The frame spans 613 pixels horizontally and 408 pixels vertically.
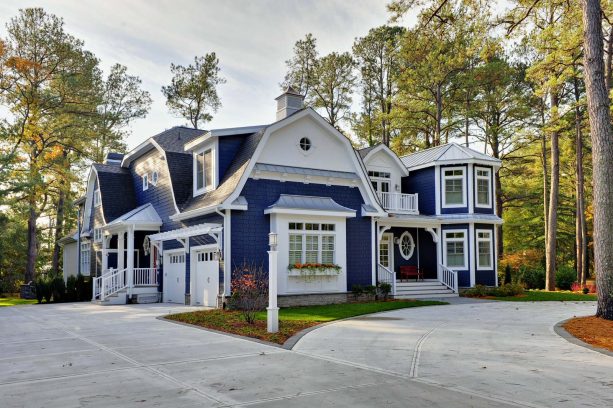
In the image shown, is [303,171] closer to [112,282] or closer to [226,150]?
[226,150]

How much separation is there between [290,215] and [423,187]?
9.02 m

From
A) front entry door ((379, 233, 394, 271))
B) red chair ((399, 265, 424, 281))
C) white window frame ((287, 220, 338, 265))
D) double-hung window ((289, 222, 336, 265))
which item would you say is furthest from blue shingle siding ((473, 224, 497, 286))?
double-hung window ((289, 222, 336, 265))

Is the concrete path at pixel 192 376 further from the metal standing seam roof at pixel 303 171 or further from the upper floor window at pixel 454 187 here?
the upper floor window at pixel 454 187

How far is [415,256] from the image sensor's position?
23.9 metres

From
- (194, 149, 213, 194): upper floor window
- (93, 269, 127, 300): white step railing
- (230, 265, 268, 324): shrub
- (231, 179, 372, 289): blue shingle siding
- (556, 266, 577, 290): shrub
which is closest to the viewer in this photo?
(230, 265, 268, 324): shrub

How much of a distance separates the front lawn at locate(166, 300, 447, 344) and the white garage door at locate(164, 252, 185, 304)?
4.49 metres

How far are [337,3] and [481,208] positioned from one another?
1219 centimetres

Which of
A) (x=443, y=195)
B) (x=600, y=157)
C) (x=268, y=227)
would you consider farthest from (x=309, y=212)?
(x=600, y=157)

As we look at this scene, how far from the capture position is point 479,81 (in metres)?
31.1

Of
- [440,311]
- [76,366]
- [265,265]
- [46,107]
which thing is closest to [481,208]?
[440,311]

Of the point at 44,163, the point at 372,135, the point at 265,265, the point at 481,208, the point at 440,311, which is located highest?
the point at 372,135

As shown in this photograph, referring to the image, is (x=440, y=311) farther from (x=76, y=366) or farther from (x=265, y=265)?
(x=76, y=366)

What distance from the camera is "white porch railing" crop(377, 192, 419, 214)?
74.6ft

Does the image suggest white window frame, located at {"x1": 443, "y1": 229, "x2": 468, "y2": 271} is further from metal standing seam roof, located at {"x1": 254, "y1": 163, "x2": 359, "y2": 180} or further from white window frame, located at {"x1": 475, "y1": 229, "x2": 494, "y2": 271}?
metal standing seam roof, located at {"x1": 254, "y1": 163, "x2": 359, "y2": 180}
